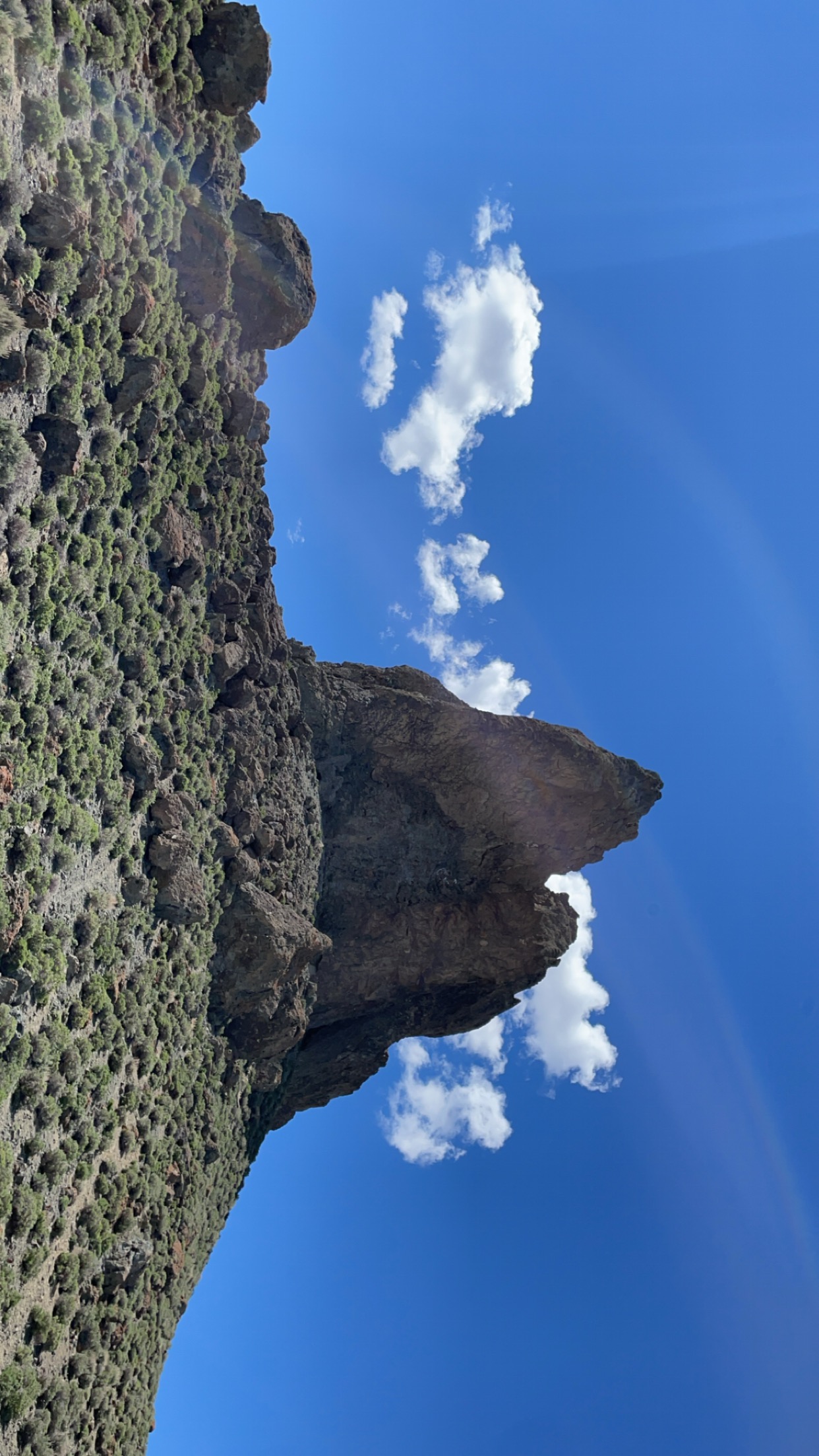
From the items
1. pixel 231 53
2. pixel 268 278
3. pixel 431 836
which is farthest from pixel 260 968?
pixel 231 53

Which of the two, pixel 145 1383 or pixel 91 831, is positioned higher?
pixel 91 831

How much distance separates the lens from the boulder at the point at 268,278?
2450cm

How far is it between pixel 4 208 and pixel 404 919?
21.3m

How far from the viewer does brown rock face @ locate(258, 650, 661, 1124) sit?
90.8 feet

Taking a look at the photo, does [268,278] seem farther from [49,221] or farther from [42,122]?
[49,221]

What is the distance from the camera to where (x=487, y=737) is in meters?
27.7

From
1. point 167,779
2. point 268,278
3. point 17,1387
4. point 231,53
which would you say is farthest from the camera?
point 268,278

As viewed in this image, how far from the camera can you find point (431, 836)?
28672 millimetres

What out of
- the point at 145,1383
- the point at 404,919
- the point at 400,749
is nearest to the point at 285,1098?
A: the point at 404,919

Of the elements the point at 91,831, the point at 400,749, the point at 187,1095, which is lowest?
the point at 187,1095

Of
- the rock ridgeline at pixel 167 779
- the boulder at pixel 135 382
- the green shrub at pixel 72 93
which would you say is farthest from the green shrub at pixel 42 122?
the boulder at pixel 135 382

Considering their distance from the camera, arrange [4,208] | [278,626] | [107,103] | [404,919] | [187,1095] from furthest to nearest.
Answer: [404,919], [278,626], [187,1095], [107,103], [4,208]

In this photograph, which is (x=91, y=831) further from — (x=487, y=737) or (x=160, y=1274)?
(x=487, y=737)

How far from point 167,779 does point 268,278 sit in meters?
14.5
